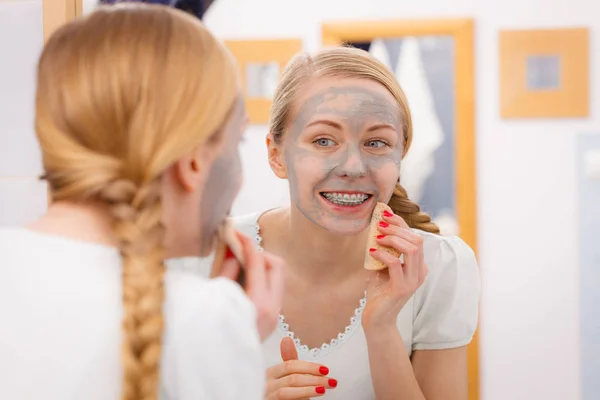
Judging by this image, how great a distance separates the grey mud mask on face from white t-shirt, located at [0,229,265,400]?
413 mm

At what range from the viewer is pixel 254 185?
1.54 meters

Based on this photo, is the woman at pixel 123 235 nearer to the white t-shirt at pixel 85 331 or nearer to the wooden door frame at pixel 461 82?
the white t-shirt at pixel 85 331

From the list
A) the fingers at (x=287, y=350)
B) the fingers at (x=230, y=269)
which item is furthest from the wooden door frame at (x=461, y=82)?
the fingers at (x=230, y=269)

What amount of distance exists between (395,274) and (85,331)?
0.45m

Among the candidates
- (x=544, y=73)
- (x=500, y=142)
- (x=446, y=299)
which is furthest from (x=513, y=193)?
(x=446, y=299)

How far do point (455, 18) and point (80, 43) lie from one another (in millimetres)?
1178

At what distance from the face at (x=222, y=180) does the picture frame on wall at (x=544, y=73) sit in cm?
111

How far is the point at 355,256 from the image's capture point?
3.16 feet

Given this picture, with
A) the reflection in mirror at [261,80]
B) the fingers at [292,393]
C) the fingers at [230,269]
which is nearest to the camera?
the fingers at [230,269]

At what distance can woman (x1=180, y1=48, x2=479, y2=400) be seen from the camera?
0.84 meters

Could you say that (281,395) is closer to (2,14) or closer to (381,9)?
(2,14)

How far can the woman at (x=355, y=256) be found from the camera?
835 millimetres

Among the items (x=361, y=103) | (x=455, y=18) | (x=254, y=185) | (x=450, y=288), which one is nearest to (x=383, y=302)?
(x=450, y=288)

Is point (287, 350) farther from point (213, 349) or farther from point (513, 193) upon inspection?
point (513, 193)
